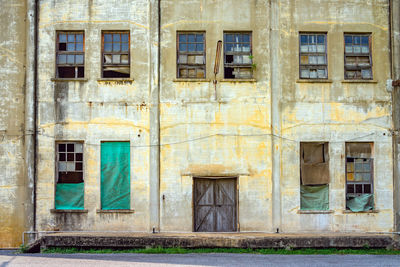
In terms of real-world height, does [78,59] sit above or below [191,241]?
above

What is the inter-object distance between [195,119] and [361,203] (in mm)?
6144

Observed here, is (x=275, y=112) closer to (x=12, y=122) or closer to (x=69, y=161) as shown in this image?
(x=69, y=161)

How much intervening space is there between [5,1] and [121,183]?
720 cm

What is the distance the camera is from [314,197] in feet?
51.0

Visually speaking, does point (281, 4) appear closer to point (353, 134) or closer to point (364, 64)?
point (364, 64)

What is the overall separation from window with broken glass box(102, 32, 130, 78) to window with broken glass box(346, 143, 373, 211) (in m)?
7.94

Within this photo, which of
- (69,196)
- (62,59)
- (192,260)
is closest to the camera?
(192,260)

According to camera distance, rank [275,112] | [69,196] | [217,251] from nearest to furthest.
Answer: [217,251] < [69,196] < [275,112]

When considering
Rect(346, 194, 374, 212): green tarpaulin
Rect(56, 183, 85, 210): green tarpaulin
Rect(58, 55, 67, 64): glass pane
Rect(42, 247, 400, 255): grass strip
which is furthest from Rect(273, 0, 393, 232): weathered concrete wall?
Rect(58, 55, 67, 64): glass pane

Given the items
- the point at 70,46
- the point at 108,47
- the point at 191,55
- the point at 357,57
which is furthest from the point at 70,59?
the point at 357,57

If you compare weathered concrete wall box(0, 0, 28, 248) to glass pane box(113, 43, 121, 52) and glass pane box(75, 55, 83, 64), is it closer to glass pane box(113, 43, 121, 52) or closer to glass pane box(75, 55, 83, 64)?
glass pane box(75, 55, 83, 64)

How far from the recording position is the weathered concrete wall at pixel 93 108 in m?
15.2

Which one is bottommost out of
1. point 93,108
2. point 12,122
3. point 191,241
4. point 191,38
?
point 191,241

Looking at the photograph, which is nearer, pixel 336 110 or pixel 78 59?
pixel 336 110
